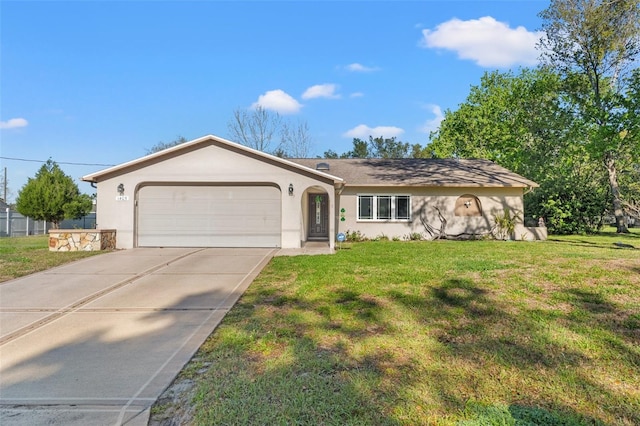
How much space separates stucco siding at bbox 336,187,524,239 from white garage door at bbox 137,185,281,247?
4.03 metres

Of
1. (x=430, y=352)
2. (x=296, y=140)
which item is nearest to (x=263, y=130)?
(x=296, y=140)

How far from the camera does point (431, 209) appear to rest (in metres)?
16.1

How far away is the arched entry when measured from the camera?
1638cm

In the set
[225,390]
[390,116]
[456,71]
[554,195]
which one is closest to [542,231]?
[554,195]

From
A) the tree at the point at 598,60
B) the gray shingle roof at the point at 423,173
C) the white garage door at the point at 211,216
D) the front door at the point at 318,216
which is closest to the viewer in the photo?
the white garage door at the point at 211,216

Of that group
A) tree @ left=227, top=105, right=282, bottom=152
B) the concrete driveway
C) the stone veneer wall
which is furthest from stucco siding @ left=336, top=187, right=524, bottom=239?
tree @ left=227, top=105, right=282, bottom=152

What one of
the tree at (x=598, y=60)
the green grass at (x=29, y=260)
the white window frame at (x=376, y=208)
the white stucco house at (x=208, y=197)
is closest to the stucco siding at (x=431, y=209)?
the white window frame at (x=376, y=208)

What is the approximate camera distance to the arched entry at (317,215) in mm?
16375

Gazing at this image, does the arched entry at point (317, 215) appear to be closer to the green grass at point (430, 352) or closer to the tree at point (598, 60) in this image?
the green grass at point (430, 352)

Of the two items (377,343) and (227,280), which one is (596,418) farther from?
(227,280)

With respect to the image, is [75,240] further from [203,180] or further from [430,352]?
[430,352]

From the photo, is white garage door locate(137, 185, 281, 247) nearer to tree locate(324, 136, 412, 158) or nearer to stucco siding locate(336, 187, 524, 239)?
stucco siding locate(336, 187, 524, 239)

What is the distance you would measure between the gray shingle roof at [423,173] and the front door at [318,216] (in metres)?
1.43

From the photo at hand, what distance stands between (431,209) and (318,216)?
5.12 metres
